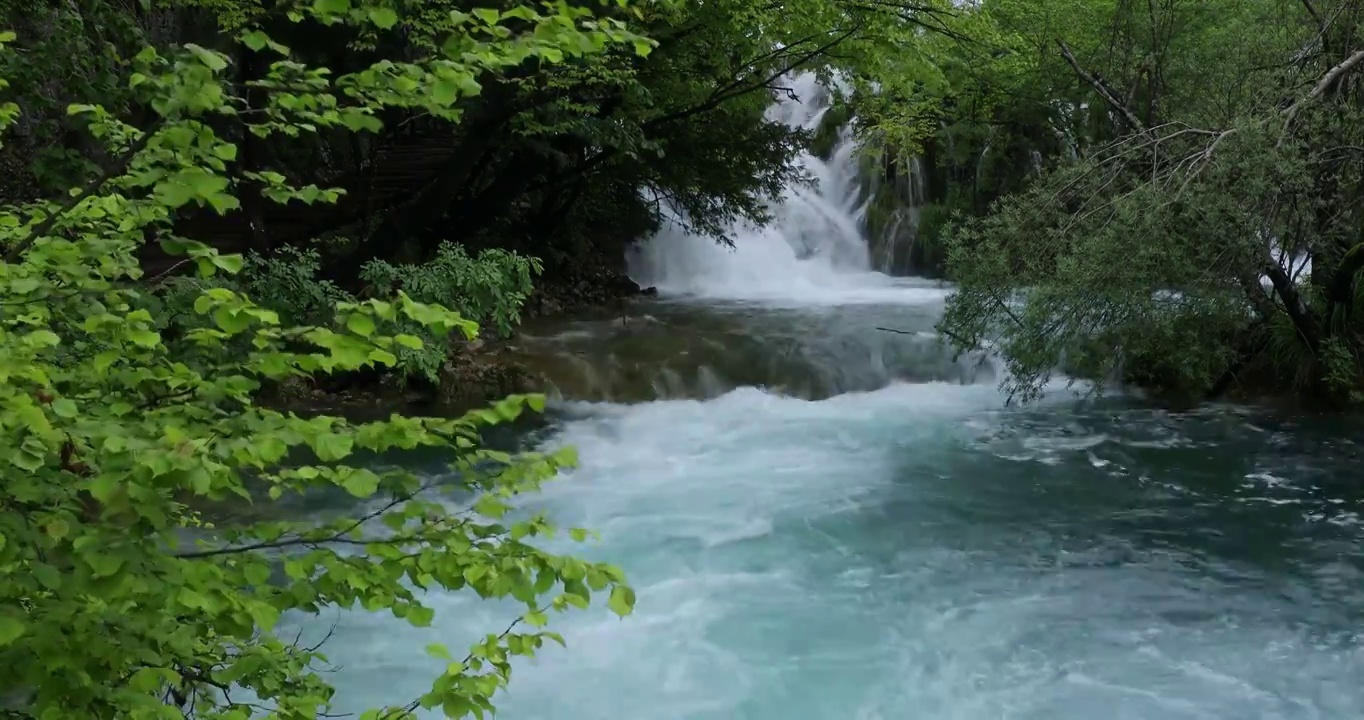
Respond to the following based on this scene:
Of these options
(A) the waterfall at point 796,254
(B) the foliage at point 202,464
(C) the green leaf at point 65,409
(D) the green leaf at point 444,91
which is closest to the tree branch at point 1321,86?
(B) the foliage at point 202,464

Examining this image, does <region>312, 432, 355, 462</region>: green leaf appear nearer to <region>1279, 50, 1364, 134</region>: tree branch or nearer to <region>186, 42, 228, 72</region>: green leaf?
<region>186, 42, 228, 72</region>: green leaf

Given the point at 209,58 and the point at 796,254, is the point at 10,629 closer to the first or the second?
the point at 209,58

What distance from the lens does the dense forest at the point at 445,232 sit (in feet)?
7.27

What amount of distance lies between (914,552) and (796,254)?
50.9ft

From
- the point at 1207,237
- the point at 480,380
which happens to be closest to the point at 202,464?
the point at 1207,237

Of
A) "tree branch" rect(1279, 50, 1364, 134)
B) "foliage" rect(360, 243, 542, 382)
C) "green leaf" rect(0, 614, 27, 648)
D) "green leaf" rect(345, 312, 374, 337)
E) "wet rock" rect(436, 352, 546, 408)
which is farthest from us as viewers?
"wet rock" rect(436, 352, 546, 408)

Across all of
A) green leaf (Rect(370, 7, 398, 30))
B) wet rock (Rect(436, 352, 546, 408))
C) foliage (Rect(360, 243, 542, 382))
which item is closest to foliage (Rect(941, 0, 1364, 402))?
foliage (Rect(360, 243, 542, 382))

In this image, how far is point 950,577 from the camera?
755cm

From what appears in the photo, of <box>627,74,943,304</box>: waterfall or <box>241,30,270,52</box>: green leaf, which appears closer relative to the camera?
<box>241,30,270,52</box>: green leaf

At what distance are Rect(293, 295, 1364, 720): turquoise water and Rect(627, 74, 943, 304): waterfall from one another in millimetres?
9475

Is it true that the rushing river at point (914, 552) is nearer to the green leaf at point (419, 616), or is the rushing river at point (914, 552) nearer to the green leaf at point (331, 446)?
the green leaf at point (419, 616)

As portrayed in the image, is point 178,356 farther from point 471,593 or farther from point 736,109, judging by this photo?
point 736,109

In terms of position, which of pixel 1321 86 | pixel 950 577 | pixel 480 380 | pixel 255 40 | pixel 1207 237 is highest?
pixel 1321 86

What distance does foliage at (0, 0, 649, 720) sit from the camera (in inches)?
80.0
